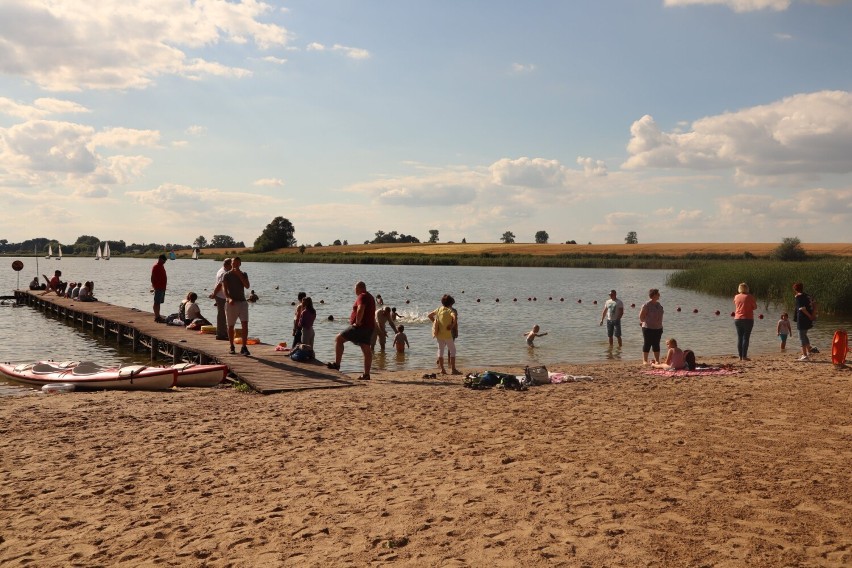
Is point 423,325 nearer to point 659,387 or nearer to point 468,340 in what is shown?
point 468,340

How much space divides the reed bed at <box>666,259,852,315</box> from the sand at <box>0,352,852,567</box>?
22824 millimetres

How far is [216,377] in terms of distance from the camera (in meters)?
12.9

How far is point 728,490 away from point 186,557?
14.9ft

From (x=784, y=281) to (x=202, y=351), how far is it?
31942 millimetres

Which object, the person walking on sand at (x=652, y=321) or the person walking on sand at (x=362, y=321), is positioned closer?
the person walking on sand at (x=362, y=321)

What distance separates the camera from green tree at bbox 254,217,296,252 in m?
124

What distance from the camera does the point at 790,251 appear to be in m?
65.5

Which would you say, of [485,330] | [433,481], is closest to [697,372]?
[433,481]

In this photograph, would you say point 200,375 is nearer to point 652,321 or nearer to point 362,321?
point 362,321

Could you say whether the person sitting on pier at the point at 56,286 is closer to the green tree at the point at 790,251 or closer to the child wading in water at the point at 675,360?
the child wading in water at the point at 675,360

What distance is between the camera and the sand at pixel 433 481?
16.3 ft

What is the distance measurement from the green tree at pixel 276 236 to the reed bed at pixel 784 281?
8749cm

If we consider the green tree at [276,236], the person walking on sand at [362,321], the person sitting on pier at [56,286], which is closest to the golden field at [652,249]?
the green tree at [276,236]

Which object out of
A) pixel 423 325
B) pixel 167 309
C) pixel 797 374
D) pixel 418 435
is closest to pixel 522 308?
pixel 423 325
